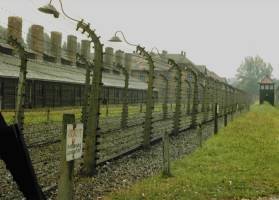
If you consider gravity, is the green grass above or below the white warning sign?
below

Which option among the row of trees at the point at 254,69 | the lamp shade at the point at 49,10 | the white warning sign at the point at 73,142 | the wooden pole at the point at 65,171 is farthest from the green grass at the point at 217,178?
the row of trees at the point at 254,69

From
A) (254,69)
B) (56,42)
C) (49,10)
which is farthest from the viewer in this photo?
(254,69)

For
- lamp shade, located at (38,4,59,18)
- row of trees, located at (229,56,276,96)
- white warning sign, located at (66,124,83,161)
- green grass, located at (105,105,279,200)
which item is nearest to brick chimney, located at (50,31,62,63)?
green grass, located at (105,105,279,200)

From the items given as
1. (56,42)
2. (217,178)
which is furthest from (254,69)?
(217,178)

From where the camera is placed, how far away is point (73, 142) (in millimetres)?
5094

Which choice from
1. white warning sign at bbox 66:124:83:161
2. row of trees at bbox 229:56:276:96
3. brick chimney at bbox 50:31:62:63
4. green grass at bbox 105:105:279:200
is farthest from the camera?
row of trees at bbox 229:56:276:96

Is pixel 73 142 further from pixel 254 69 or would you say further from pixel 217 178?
pixel 254 69

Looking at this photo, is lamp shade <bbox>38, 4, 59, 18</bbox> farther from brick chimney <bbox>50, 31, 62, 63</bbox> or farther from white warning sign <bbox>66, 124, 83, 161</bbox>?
brick chimney <bbox>50, 31, 62, 63</bbox>

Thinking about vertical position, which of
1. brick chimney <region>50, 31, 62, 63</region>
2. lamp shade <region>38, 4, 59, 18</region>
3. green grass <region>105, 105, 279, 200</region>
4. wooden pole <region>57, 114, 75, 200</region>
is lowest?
green grass <region>105, 105, 279, 200</region>

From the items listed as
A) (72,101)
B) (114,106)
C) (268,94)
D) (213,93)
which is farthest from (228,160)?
(268,94)

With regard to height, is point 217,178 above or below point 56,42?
below

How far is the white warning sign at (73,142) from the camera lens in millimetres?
4977

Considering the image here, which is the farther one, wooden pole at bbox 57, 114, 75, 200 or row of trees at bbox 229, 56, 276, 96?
row of trees at bbox 229, 56, 276, 96

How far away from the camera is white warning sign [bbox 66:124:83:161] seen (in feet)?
16.3
